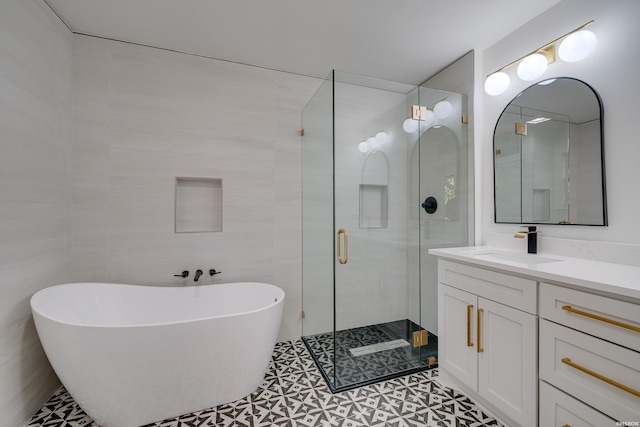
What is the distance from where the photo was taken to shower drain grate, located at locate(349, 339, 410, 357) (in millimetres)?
2000

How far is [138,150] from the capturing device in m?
2.10

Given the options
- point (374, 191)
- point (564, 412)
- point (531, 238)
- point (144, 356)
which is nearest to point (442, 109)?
point (374, 191)

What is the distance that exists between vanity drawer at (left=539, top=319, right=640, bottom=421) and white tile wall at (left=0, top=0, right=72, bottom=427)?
2794mm

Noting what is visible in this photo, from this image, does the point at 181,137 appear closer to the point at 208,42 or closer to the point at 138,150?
the point at 138,150

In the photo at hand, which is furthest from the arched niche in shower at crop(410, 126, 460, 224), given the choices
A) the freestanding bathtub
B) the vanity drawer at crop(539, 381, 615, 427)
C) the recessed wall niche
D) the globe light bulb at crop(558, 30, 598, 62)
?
the recessed wall niche

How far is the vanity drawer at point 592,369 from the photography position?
0.94 meters

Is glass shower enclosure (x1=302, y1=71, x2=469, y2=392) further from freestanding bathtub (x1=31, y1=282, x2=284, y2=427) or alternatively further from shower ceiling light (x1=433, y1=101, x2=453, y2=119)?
freestanding bathtub (x1=31, y1=282, x2=284, y2=427)

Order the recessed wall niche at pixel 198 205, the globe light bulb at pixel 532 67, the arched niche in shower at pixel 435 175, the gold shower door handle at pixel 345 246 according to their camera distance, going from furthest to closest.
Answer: the recessed wall niche at pixel 198 205
the arched niche in shower at pixel 435 175
the gold shower door handle at pixel 345 246
the globe light bulb at pixel 532 67

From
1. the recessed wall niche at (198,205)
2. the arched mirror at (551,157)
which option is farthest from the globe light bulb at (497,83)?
the recessed wall niche at (198,205)

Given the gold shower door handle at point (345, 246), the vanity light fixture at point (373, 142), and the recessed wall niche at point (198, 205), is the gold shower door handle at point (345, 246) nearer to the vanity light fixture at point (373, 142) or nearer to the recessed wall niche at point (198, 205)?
the vanity light fixture at point (373, 142)

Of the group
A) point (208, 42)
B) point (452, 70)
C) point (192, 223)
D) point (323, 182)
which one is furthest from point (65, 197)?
point (452, 70)

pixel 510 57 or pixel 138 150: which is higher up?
pixel 510 57

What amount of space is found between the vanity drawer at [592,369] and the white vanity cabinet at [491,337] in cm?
7

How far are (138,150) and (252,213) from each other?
A: 104 centimetres
